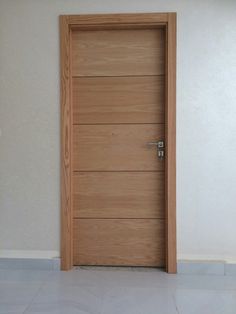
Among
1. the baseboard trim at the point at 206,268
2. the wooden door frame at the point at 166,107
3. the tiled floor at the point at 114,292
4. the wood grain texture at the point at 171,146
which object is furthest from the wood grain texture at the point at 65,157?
the baseboard trim at the point at 206,268

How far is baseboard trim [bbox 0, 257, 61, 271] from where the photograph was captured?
8.04 feet

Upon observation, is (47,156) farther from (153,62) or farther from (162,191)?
(153,62)

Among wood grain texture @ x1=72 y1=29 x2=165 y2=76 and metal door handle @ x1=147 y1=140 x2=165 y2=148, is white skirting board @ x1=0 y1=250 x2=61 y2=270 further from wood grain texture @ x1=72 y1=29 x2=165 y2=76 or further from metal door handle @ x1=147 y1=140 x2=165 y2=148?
wood grain texture @ x1=72 y1=29 x2=165 y2=76

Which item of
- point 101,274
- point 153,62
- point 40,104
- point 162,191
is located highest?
point 153,62

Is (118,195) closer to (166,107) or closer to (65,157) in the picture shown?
(65,157)

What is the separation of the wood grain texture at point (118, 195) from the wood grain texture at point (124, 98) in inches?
18.5

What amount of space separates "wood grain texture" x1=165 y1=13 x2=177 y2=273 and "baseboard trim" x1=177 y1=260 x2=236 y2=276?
0.22 ft

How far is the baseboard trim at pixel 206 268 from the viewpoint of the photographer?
2.38m

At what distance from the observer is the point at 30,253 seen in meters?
2.48

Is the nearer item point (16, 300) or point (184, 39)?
point (16, 300)

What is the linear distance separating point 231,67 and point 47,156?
164cm

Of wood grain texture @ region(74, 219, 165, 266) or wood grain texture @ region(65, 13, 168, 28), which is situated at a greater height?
wood grain texture @ region(65, 13, 168, 28)

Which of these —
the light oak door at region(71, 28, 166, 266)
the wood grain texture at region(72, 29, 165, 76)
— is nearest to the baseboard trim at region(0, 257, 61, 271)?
the light oak door at region(71, 28, 166, 266)

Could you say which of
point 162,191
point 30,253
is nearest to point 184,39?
point 162,191
